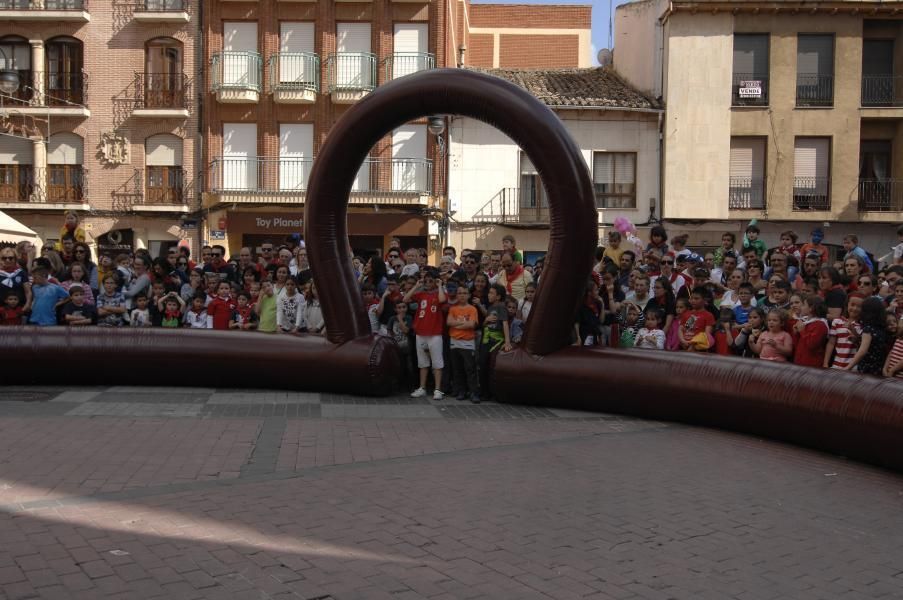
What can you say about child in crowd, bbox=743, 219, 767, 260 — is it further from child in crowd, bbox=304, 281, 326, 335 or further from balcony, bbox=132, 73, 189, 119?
balcony, bbox=132, 73, 189, 119

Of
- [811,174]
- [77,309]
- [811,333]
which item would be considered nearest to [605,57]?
[811,174]

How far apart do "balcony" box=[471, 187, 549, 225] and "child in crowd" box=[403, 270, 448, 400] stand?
16.8m

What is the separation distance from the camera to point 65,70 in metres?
29.3

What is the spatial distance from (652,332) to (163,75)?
77.7 feet

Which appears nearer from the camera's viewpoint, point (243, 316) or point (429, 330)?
point (429, 330)

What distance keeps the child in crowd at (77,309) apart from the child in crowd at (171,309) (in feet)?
2.89

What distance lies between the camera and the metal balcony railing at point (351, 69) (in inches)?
1126

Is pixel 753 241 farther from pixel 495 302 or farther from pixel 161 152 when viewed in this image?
pixel 161 152

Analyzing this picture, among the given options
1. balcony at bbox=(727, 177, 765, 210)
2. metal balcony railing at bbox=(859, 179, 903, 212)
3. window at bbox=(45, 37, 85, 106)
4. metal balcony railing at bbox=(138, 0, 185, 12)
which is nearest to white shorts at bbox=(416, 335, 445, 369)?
balcony at bbox=(727, 177, 765, 210)

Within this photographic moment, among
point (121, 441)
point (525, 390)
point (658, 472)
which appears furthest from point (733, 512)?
point (121, 441)

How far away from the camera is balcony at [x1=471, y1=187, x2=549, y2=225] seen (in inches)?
1073

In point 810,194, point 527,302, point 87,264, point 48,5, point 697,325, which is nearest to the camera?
point 697,325

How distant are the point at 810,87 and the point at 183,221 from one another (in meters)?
20.0

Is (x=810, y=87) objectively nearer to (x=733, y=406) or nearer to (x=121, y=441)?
(x=733, y=406)
